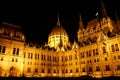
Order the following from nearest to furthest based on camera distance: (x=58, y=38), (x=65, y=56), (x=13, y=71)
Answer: (x=13, y=71), (x=65, y=56), (x=58, y=38)

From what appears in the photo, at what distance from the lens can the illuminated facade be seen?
4784 cm

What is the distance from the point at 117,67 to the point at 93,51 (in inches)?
489

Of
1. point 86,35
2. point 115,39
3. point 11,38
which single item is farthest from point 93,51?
point 11,38

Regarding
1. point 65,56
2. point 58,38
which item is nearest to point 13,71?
point 65,56

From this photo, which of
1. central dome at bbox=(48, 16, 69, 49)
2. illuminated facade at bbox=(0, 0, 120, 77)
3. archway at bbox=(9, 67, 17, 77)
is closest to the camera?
illuminated facade at bbox=(0, 0, 120, 77)

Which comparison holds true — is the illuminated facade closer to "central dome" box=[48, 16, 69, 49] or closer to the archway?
the archway

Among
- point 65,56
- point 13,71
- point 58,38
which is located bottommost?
point 13,71

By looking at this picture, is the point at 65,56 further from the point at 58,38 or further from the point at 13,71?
the point at 13,71

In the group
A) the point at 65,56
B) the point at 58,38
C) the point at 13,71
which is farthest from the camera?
the point at 58,38

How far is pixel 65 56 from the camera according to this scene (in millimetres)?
69312

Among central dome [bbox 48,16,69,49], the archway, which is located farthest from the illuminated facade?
central dome [bbox 48,16,69,49]

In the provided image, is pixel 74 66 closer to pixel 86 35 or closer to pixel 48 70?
pixel 48 70

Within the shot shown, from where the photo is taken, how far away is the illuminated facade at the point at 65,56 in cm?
4784

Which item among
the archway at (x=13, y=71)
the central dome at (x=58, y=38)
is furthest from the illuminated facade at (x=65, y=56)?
the central dome at (x=58, y=38)
